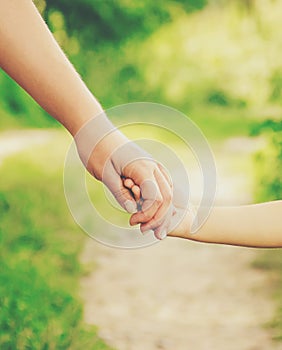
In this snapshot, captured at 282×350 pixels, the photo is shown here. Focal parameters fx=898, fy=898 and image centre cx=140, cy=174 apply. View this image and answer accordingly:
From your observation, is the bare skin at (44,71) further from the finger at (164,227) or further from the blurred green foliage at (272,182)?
the blurred green foliage at (272,182)

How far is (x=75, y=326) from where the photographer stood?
110 inches

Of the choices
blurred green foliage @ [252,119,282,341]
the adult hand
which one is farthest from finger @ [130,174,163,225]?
blurred green foliage @ [252,119,282,341]

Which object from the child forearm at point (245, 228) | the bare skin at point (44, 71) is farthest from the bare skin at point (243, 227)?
the bare skin at point (44, 71)

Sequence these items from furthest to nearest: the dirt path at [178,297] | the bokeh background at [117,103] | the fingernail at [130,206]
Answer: the dirt path at [178,297], the bokeh background at [117,103], the fingernail at [130,206]

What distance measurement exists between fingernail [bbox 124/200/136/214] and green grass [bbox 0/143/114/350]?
1.01 meters

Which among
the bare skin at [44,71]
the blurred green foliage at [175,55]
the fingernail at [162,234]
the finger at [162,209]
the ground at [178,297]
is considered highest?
the bare skin at [44,71]

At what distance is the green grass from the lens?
270 centimetres

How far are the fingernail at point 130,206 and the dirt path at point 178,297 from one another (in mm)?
1749

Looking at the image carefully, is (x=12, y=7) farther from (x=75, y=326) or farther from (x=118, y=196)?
(x=75, y=326)

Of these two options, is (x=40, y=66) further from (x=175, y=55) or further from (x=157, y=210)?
(x=175, y=55)

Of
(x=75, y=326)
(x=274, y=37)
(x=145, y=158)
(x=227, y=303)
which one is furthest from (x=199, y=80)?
(x=145, y=158)

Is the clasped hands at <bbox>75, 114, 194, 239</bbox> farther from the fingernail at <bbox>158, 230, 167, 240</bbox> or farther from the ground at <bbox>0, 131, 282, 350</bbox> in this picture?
the ground at <bbox>0, 131, 282, 350</bbox>

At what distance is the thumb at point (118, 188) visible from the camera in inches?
66.4

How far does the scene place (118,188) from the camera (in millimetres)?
1738
